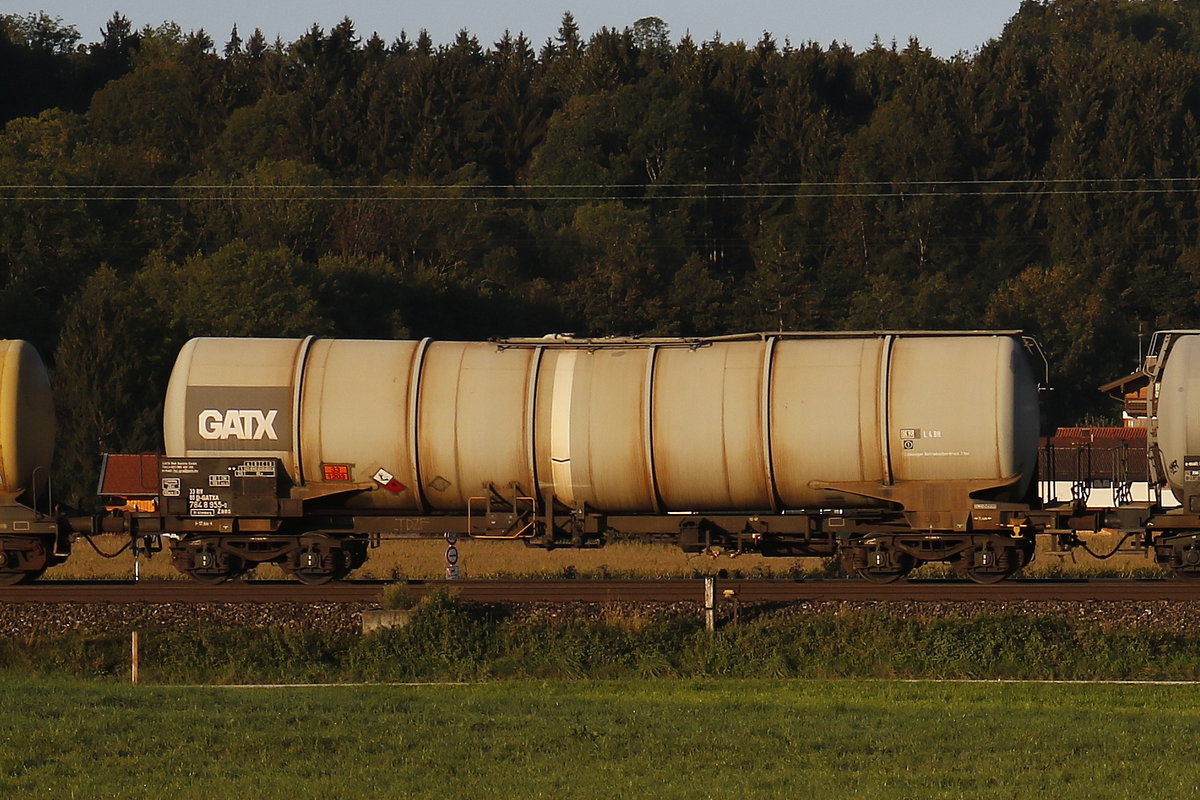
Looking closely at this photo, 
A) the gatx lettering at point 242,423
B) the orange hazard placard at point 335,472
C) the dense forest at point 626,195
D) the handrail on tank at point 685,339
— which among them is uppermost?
the dense forest at point 626,195

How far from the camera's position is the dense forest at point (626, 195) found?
268 feet

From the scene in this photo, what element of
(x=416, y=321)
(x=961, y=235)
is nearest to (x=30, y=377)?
(x=416, y=321)

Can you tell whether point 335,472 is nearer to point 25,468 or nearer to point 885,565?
point 25,468

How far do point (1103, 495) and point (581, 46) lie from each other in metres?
94.7

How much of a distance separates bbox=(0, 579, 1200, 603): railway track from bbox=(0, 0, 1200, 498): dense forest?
44.0m

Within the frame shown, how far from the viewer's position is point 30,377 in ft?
77.5

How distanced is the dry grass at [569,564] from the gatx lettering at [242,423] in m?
4.51

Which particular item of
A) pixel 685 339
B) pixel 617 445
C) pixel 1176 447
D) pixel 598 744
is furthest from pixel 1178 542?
pixel 598 744

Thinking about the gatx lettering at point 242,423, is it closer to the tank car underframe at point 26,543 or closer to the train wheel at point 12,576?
the tank car underframe at point 26,543

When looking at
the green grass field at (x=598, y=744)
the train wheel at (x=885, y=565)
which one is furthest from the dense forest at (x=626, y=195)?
the green grass field at (x=598, y=744)

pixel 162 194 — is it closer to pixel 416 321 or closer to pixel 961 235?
pixel 416 321

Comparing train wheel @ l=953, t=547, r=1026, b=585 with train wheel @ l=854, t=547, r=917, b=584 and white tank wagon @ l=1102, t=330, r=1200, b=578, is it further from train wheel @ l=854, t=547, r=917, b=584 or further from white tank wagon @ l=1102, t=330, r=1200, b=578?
white tank wagon @ l=1102, t=330, r=1200, b=578

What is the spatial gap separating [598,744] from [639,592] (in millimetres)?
8089

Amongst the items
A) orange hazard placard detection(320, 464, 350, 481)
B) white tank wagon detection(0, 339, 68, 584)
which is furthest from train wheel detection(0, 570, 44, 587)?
orange hazard placard detection(320, 464, 350, 481)
